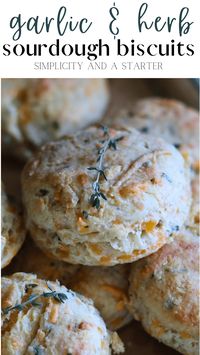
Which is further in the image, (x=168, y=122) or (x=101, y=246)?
(x=168, y=122)

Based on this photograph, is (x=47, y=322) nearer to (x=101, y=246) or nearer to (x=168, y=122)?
(x=101, y=246)

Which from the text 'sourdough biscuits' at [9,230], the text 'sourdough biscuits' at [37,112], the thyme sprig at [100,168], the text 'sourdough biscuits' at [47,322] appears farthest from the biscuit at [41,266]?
the text 'sourdough biscuits' at [37,112]

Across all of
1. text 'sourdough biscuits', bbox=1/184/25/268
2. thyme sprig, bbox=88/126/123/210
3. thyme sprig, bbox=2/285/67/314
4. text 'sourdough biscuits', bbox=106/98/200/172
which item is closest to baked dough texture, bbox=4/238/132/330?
text 'sourdough biscuits', bbox=1/184/25/268

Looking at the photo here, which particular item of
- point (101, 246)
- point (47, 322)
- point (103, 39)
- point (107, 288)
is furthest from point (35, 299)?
point (103, 39)

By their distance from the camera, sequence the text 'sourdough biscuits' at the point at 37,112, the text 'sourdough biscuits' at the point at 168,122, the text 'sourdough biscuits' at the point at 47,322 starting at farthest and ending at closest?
the text 'sourdough biscuits' at the point at 37,112 → the text 'sourdough biscuits' at the point at 168,122 → the text 'sourdough biscuits' at the point at 47,322

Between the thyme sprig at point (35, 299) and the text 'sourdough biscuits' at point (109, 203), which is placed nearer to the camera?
the thyme sprig at point (35, 299)

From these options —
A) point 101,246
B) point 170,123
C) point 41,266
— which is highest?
point 170,123

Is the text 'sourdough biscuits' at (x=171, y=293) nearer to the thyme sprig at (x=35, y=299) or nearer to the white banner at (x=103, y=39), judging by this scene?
the thyme sprig at (x=35, y=299)
